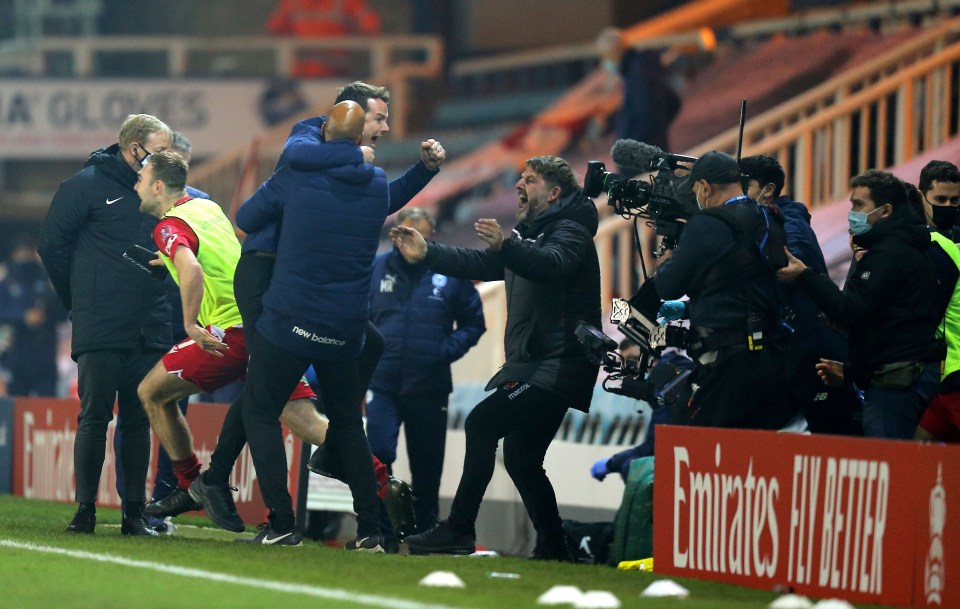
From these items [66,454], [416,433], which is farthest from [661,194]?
[66,454]

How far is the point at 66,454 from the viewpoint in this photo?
1241 cm

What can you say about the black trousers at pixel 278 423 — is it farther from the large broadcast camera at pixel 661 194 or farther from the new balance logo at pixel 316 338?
the large broadcast camera at pixel 661 194

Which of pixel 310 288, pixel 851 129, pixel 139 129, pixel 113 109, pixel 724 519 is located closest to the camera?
pixel 724 519

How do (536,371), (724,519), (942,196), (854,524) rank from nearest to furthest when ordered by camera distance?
(854,524) → (724,519) → (536,371) → (942,196)

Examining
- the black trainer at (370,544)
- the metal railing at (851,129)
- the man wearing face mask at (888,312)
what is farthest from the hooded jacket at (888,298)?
the metal railing at (851,129)

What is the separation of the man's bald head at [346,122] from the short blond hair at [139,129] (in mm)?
1137

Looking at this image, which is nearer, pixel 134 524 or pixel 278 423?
pixel 278 423

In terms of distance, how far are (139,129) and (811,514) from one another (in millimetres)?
3616

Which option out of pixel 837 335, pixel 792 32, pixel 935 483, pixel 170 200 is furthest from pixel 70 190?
pixel 792 32

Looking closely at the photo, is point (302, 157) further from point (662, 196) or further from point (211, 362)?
point (662, 196)

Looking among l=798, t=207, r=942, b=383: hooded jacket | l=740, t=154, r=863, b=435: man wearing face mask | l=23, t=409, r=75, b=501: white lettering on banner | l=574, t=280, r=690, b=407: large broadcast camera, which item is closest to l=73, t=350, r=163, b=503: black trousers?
l=574, t=280, r=690, b=407: large broadcast camera

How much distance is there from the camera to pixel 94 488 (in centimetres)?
845

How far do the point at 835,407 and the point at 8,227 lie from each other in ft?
65.3

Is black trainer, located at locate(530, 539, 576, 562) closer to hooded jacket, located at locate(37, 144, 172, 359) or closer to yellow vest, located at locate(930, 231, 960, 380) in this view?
yellow vest, located at locate(930, 231, 960, 380)
